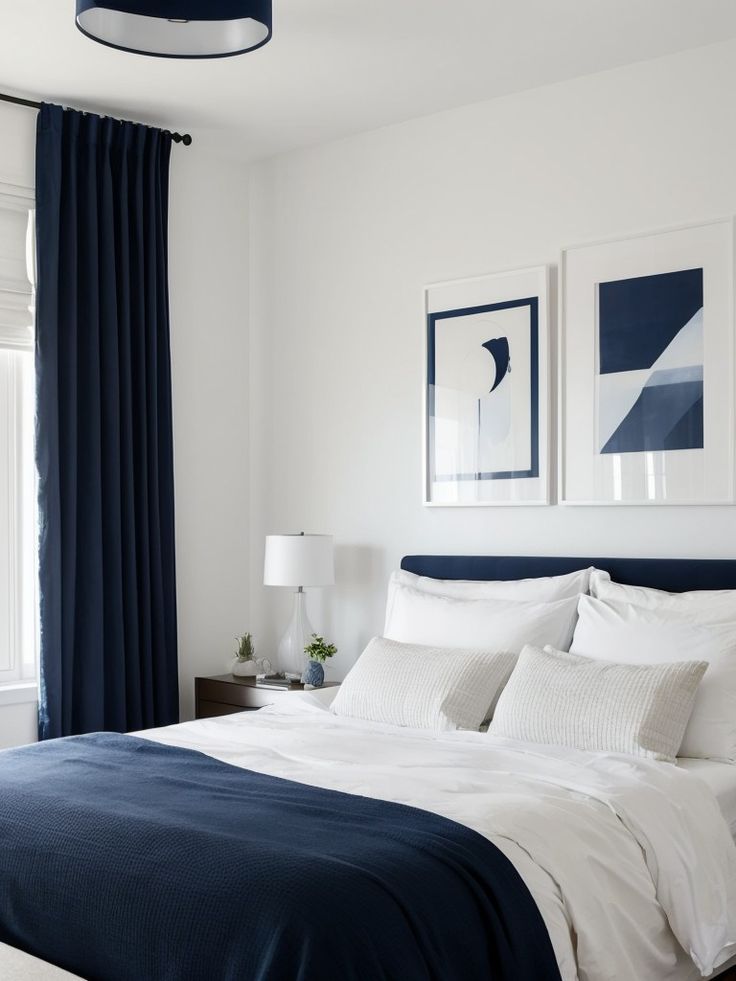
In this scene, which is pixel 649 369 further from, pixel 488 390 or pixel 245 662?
pixel 245 662

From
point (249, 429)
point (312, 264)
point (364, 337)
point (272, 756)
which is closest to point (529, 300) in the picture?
point (364, 337)

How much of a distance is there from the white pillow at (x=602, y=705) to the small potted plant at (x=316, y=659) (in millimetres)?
1254

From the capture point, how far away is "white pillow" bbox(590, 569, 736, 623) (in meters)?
3.54

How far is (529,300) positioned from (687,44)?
1057 mm

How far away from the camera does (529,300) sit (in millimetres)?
4352

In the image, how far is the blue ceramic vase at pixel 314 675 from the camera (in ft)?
15.1

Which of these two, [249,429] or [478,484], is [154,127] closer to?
[249,429]

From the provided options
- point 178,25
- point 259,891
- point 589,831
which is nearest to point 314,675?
point 589,831

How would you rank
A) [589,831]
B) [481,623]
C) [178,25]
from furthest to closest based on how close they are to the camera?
[481,623] < [178,25] < [589,831]

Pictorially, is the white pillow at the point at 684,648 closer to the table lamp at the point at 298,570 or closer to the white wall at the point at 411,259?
the white wall at the point at 411,259

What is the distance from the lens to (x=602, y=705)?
10.7ft

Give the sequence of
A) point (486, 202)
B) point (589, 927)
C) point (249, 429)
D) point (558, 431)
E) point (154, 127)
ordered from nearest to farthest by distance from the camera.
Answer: point (589, 927) < point (558, 431) < point (486, 202) < point (154, 127) < point (249, 429)

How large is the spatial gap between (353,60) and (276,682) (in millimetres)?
2500

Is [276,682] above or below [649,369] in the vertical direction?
below
